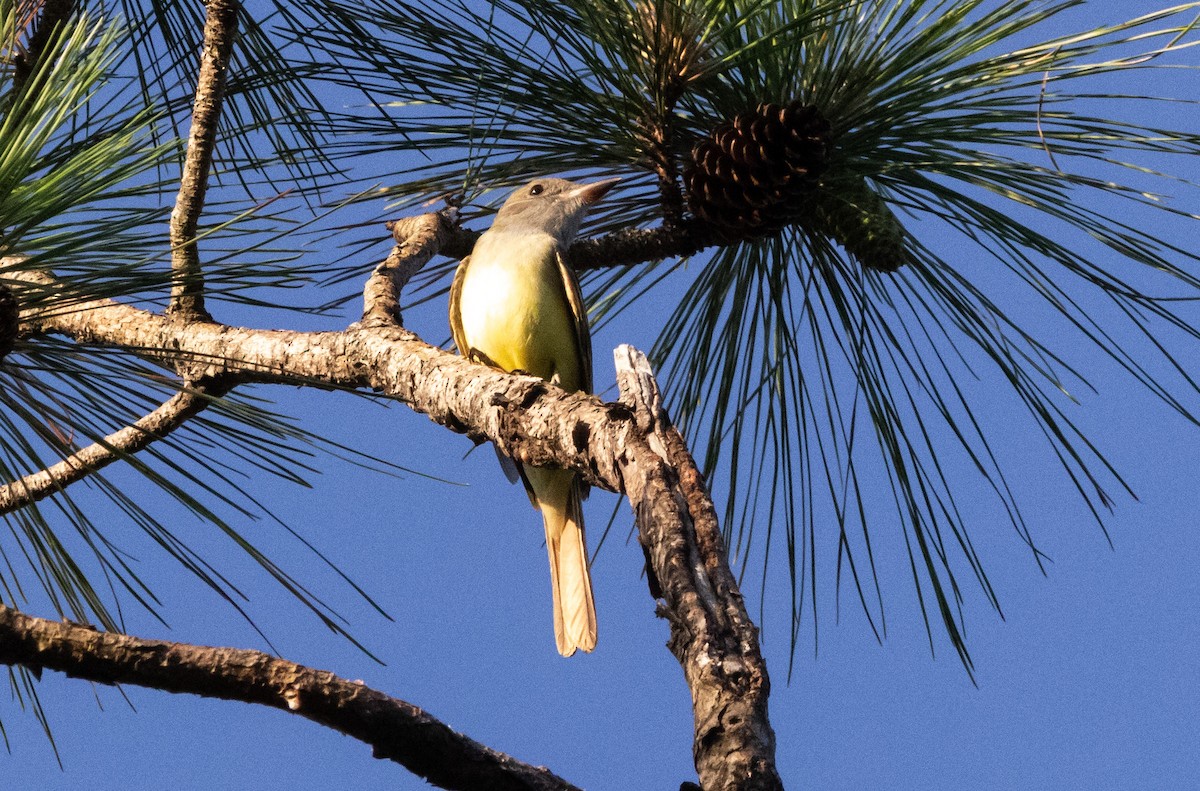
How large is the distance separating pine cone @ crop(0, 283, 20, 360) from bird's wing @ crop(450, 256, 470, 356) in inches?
62.7

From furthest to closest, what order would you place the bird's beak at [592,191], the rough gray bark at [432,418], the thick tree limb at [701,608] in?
1. the bird's beak at [592,191]
2. the rough gray bark at [432,418]
3. the thick tree limb at [701,608]

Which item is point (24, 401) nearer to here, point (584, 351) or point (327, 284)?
point (327, 284)

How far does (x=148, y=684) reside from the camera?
150cm

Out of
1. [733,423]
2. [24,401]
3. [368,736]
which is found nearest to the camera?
[368,736]

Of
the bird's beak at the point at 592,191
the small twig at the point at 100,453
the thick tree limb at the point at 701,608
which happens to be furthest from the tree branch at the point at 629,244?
the thick tree limb at the point at 701,608

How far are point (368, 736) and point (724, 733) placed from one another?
446mm

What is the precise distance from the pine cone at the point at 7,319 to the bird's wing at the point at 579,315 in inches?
64.1

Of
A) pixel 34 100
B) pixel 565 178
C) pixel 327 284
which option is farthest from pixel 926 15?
pixel 34 100

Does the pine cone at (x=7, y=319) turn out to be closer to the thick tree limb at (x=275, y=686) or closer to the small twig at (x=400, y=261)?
the small twig at (x=400, y=261)

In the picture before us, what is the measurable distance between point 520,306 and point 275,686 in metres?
2.29

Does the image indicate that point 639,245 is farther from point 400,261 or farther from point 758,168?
point 400,261

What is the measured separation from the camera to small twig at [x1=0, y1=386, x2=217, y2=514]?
8.13 feet

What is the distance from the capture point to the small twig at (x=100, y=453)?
97.6 inches

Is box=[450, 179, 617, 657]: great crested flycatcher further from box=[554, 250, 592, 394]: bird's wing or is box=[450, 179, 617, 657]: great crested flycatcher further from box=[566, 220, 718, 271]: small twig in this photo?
box=[566, 220, 718, 271]: small twig
